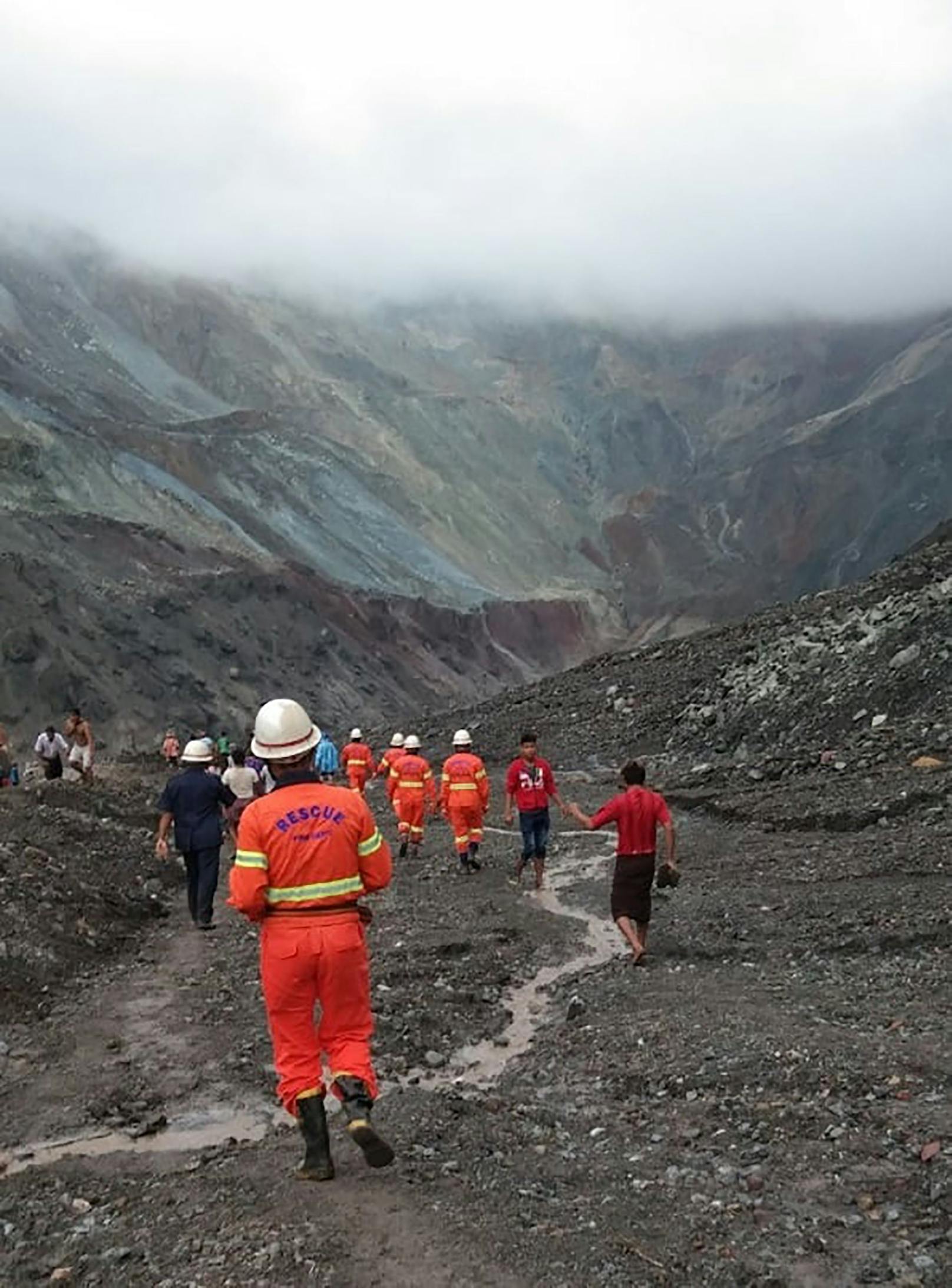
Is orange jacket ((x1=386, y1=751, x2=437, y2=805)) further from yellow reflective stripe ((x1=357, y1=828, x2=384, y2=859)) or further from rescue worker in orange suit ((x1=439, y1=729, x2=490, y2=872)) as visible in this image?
yellow reflective stripe ((x1=357, y1=828, x2=384, y2=859))

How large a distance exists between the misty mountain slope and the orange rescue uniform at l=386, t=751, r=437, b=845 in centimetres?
4108

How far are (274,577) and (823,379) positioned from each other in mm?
86397

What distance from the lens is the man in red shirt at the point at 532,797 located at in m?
15.0

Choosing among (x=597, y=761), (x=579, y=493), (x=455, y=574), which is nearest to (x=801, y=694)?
(x=597, y=761)

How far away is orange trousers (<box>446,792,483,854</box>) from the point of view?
16141mm

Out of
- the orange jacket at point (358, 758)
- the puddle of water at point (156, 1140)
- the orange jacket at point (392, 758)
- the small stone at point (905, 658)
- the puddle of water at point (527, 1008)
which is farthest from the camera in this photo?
the small stone at point (905, 658)

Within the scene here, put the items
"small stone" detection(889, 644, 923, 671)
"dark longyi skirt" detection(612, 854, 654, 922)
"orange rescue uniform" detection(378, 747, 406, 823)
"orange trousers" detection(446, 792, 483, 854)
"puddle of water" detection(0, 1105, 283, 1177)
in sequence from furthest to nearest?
"small stone" detection(889, 644, 923, 671) → "orange rescue uniform" detection(378, 747, 406, 823) → "orange trousers" detection(446, 792, 483, 854) → "dark longyi skirt" detection(612, 854, 654, 922) → "puddle of water" detection(0, 1105, 283, 1177)

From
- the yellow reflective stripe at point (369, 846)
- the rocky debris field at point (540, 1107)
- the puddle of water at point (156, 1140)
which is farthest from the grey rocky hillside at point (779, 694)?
the yellow reflective stripe at point (369, 846)

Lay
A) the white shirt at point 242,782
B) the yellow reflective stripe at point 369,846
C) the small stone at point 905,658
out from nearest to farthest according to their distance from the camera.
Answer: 1. the yellow reflective stripe at point 369,846
2. the white shirt at point 242,782
3. the small stone at point 905,658

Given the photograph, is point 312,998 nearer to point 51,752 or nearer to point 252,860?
point 252,860

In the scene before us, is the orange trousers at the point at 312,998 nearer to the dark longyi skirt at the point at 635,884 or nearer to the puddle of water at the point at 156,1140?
the puddle of water at the point at 156,1140

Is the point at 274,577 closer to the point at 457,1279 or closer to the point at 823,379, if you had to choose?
the point at 457,1279

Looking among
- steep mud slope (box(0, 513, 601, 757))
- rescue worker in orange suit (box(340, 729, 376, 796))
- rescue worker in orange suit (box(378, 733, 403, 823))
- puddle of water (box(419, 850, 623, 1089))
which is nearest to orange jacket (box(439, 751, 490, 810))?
puddle of water (box(419, 850, 623, 1089))

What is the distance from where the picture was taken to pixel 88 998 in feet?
33.6
